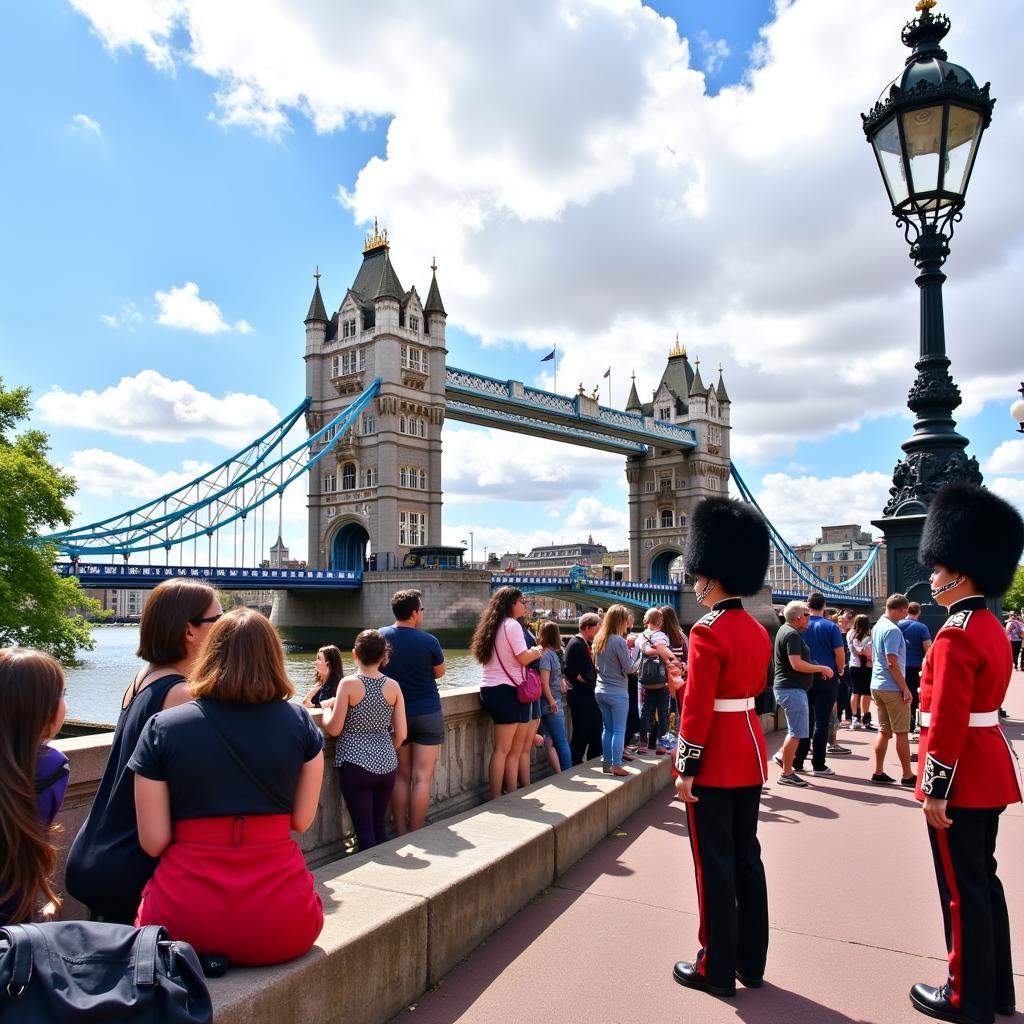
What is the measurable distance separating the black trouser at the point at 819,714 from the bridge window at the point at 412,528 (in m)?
36.1

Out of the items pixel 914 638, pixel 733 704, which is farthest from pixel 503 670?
pixel 914 638

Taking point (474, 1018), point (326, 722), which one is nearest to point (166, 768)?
point (474, 1018)

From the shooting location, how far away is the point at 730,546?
12.0 feet

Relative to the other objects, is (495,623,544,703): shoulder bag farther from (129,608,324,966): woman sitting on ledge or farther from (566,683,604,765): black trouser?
(129,608,324,966): woman sitting on ledge

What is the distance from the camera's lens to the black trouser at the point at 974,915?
9.30 feet

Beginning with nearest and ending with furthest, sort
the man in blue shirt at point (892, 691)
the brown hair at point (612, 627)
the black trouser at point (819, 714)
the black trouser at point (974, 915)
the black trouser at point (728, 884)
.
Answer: the black trouser at point (974, 915), the black trouser at point (728, 884), the brown hair at point (612, 627), the man in blue shirt at point (892, 691), the black trouser at point (819, 714)

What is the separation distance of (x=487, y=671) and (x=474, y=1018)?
2.64m

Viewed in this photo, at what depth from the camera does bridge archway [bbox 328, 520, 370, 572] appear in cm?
4500

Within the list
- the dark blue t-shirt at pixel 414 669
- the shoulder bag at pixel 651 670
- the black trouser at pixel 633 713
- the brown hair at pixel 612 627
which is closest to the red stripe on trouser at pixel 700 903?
the dark blue t-shirt at pixel 414 669

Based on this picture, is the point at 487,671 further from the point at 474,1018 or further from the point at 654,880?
the point at 474,1018

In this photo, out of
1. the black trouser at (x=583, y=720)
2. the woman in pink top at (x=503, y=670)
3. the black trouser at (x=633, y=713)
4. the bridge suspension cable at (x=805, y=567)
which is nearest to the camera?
the woman in pink top at (x=503, y=670)

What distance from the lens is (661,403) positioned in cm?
6981

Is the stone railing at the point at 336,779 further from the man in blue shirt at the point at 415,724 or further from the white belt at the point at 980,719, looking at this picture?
the white belt at the point at 980,719

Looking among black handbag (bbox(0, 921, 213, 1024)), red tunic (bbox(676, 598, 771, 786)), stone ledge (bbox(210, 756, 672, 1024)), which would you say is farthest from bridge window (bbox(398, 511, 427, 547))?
black handbag (bbox(0, 921, 213, 1024))
